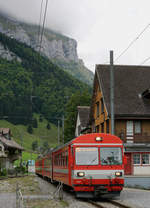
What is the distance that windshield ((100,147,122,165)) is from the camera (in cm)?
1584

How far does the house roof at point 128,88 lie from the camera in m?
34.8

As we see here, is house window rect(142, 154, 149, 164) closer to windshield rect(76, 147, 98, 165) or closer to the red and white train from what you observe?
the red and white train

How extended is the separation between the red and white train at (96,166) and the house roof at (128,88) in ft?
59.3

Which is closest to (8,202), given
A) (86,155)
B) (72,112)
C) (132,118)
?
(86,155)

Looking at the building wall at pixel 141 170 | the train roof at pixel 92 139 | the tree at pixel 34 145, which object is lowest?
the building wall at pixel 141 170

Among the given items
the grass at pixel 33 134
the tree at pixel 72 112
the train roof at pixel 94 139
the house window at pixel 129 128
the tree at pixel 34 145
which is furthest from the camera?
the grass at pixel 33 134

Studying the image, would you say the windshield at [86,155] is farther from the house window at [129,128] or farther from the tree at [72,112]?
the tree at [72,112]

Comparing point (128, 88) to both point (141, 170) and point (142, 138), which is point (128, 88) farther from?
point (141, 170)

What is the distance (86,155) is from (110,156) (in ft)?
3.27

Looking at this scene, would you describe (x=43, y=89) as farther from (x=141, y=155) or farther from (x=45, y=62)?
(x=141, y=155)

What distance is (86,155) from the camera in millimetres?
15797

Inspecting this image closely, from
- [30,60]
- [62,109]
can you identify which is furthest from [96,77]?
[30,60]

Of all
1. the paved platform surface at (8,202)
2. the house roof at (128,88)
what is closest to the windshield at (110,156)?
the paved platform surface at (8,202)

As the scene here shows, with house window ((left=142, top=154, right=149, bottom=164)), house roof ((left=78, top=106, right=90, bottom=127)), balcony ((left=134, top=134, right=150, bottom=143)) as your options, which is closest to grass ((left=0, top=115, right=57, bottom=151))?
house roof ((left=78, top=106, right=90, bottom=127))
